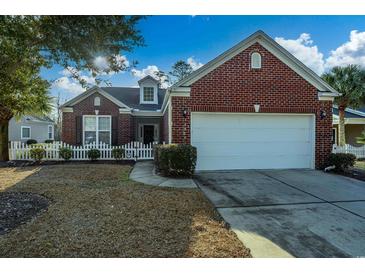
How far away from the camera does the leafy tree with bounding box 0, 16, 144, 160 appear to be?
4730 mm

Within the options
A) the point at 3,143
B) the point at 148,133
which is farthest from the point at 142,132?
the point at 3,143

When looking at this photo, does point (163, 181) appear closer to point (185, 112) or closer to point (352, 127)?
point (185, 112)

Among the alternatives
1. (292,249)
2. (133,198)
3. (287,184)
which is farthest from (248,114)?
(292,249)

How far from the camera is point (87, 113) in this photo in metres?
14.4

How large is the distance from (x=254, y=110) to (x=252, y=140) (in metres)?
1.10

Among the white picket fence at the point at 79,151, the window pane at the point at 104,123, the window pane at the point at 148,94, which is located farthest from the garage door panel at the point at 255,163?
the window pane at the point at 148,94

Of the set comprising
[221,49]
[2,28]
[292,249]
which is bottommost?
[292,249]

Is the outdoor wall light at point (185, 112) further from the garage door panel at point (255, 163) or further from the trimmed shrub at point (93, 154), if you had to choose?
the trimmed shrub at point (93, 154)

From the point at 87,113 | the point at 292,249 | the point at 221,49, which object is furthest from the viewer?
the point at 87,113

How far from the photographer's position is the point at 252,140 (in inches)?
356

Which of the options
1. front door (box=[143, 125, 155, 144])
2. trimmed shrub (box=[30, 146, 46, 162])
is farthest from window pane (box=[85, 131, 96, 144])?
front door (box=[143, 125, 155, 144])
